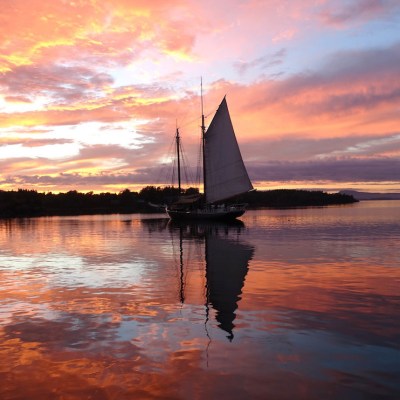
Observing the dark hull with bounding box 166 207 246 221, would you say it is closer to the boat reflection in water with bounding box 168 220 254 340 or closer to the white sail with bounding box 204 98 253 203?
the white sail with bounding box 204 98 253 203

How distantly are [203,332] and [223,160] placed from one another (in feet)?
207

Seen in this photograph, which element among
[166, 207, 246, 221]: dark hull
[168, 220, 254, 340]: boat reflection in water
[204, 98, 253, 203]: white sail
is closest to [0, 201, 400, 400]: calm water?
[168, 220, 254, 340]: boat reflection in water

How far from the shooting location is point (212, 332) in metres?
11.9

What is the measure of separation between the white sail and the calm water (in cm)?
5065

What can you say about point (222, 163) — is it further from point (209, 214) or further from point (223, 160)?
point (209, 214)

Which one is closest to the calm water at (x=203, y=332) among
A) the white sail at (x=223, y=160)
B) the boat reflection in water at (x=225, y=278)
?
the boat reflection in water at (x=225, y=278)

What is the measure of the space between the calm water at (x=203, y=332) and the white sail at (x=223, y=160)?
5065cm

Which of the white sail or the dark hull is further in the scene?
the dark hull

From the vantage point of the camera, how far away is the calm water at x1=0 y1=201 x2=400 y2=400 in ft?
28.2

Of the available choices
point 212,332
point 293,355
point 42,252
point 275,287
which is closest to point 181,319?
point 212,332

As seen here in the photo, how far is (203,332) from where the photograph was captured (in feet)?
39.1

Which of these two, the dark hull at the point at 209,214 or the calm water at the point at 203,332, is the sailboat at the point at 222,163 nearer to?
the dark hull at the point at 209,214

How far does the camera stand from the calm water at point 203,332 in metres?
8.59

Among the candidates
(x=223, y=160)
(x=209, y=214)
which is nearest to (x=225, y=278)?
(x=223, y=160)
